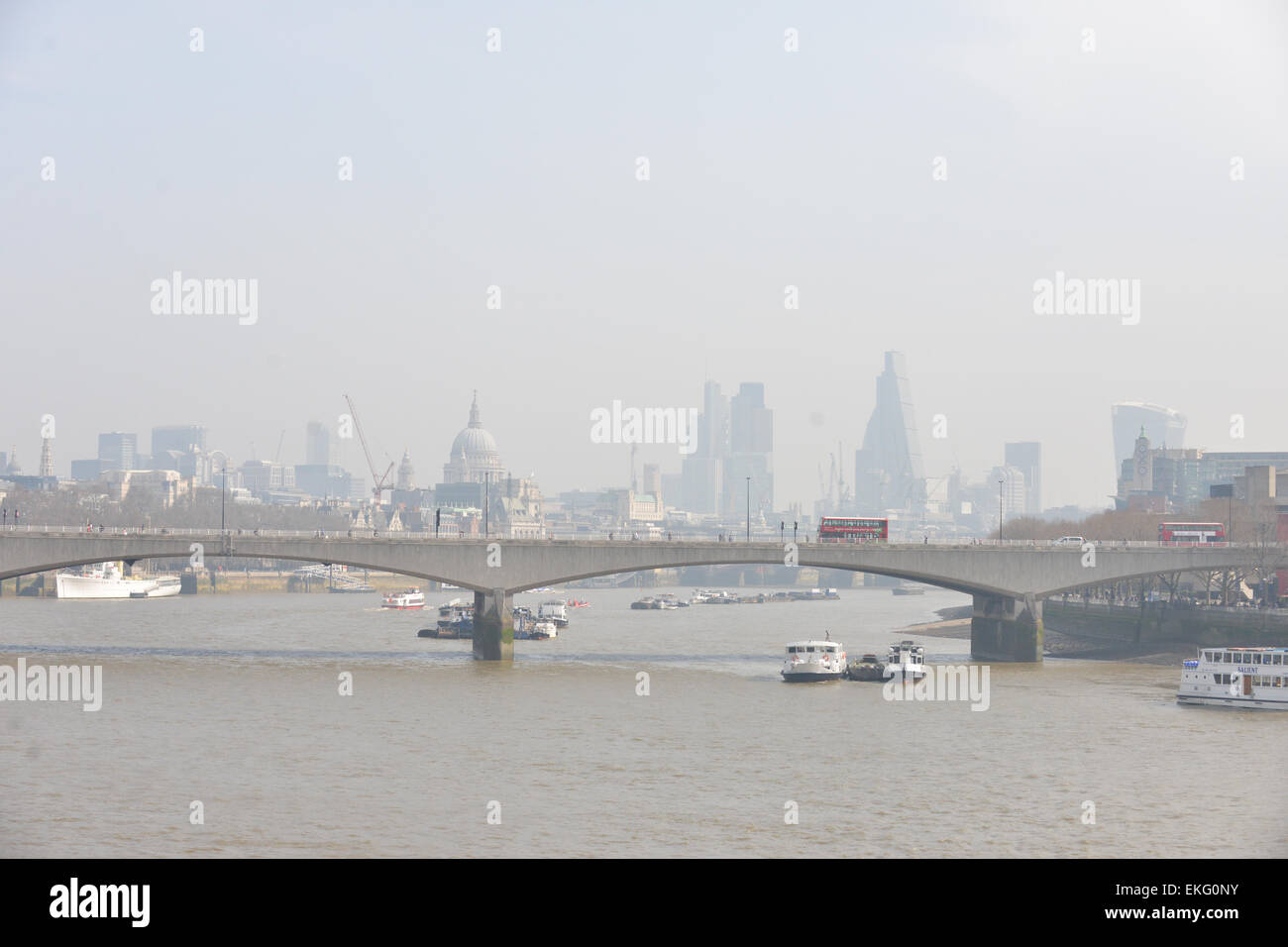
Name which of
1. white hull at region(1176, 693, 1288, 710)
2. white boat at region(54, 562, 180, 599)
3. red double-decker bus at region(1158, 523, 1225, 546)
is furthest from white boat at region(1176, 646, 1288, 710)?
white boat at region(54, 562, 180, 599)

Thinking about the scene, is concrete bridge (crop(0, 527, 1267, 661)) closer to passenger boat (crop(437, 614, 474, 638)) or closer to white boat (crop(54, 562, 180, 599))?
passenger boat (crop(437, 614, 474, 638))

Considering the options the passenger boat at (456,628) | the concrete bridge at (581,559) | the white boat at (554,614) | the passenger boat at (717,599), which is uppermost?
the concrete bridge at (581,559)

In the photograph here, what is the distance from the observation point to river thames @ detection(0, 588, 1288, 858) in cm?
3394

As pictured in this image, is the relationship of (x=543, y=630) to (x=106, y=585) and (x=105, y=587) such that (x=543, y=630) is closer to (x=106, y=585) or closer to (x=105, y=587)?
(x=105, y=587)

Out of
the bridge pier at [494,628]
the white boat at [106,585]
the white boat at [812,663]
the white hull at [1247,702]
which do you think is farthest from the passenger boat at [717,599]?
the white hull at [1247,702]

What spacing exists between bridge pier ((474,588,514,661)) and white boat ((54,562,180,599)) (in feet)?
244

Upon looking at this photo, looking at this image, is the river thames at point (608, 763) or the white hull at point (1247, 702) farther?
the white hull at point (1247, 702)

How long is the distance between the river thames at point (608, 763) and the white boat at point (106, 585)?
6567 centimetres

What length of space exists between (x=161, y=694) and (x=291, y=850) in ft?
97.2

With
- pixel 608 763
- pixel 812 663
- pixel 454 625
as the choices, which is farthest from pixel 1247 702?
pixel 454 625

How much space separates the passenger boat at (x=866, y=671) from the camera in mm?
71562

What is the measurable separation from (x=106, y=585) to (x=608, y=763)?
115 m

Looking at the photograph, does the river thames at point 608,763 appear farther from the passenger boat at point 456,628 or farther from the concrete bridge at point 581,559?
the passenger boat at point 456,628
